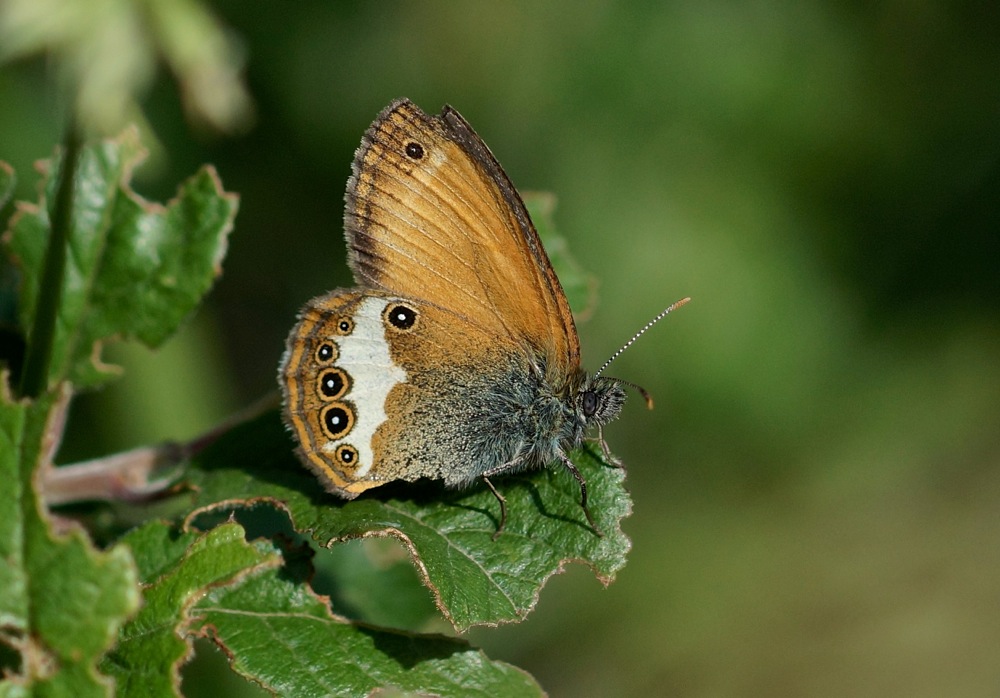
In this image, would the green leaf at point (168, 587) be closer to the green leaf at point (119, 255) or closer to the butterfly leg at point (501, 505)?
the butterfly leg at point (501, 505)

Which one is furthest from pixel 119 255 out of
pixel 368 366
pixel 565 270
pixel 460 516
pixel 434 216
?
pixel 565 270

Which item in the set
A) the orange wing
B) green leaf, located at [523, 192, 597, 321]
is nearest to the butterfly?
the orange wing

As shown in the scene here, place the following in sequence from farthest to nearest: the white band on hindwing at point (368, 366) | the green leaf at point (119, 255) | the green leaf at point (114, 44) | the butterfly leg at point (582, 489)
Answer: the green leaf at point (114, 44)
the white band on hindwing at point (368, 366)
the green leaf at point (119, 255)
the butterfly leg at point (582, 489)

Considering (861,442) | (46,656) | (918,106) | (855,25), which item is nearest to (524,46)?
(855,25)

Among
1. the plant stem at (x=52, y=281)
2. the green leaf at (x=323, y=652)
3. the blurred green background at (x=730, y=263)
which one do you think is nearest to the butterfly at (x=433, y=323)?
the green leaf at (x=323, y=652)

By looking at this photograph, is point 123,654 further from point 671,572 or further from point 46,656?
point 671,572

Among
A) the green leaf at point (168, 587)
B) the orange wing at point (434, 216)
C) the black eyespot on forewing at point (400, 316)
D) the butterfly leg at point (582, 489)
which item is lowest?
the green leaf at point (168, 587)
